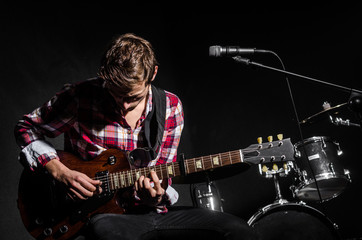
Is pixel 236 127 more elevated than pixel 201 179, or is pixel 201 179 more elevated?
pixel 236 127

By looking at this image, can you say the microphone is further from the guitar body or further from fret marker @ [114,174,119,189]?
fret marker @ [114,174,119,189]

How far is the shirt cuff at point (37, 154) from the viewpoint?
71.4 inches

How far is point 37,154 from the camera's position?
6.01 feet

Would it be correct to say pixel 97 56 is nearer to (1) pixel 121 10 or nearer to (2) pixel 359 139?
(1) pixel 121 10

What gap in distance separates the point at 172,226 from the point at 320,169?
1391 mm

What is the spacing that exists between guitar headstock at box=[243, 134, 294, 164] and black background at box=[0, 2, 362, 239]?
1.44 metres

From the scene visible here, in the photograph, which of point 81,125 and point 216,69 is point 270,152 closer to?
point 81,125

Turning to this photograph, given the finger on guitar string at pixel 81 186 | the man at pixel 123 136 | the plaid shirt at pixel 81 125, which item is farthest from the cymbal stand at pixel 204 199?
the finger on guitar string at pixel 81 186

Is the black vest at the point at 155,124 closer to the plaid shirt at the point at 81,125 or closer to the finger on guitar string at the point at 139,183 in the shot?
the plaid shirt at the point at 81,125

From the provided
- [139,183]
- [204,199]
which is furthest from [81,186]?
[204,199]

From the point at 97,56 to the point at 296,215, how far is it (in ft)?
8.28

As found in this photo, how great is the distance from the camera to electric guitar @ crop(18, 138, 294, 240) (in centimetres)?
175

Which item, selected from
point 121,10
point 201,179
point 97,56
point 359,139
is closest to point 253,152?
point 201,179

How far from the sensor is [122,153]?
187 centimetres
